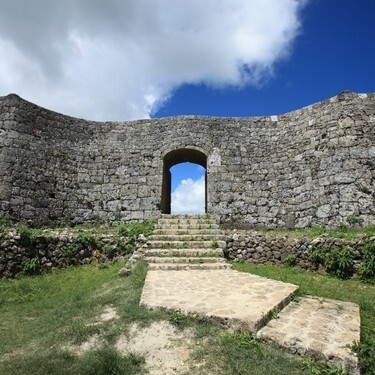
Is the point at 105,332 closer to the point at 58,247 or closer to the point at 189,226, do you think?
the point at 58,247

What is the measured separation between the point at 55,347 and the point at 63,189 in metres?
9.20

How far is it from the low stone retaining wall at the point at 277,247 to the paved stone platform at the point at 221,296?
2330mm

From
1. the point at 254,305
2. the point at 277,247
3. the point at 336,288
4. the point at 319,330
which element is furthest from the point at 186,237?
the point at 319,330

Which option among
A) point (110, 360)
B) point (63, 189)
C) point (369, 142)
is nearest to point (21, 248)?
point (63, 189)

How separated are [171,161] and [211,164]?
2347 millimetres

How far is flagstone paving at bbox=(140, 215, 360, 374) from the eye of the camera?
3.63 meters

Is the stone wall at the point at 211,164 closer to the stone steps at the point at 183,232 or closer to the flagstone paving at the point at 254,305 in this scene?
the stone steps at the point at 183,232

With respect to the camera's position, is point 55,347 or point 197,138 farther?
point 197,138

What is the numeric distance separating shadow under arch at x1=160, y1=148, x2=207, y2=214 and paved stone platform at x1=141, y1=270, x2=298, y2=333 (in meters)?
6.33

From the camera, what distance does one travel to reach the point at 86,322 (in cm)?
454

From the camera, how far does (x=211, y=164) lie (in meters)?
12.8

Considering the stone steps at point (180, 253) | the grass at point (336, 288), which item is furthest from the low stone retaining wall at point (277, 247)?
the stone steps at point (180, 253)

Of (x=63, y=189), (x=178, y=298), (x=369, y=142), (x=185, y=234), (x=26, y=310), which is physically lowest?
(x=26, y=310)

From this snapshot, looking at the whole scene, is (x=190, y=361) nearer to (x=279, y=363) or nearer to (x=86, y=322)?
(x=279, y=363)
